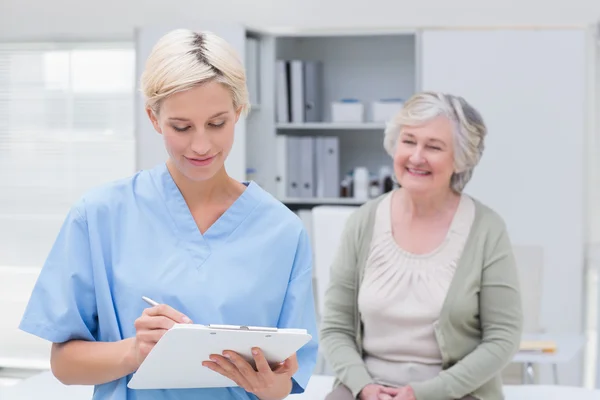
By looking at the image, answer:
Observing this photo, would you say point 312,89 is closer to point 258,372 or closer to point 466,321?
point 466,321

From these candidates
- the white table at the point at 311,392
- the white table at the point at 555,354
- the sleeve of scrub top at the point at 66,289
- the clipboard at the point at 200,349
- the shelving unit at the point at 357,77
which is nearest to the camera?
the clipboard at the point at 200,349

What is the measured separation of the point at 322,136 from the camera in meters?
4.95

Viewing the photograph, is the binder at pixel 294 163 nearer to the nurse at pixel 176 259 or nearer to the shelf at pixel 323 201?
the shelf at pixel 323 201

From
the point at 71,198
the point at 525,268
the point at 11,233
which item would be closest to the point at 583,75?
the point at 525,268

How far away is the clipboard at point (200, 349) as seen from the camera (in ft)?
4.01

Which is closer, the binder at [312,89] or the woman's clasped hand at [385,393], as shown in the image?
the woman's clasped hand at [385,393]

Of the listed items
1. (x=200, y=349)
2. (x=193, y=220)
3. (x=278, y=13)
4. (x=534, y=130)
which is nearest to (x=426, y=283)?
(x=193, y=220)

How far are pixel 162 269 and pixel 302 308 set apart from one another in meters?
0.23

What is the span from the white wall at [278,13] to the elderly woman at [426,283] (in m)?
2.39

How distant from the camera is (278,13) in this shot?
486 centimetres

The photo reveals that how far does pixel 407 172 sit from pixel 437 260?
23 centimetres

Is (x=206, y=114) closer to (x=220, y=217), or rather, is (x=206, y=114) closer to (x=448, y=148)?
(x=220, y=217)

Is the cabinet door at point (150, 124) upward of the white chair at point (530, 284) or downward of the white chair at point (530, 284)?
upward

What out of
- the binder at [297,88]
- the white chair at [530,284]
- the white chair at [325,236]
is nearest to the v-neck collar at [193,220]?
the white chair at [530,284]
